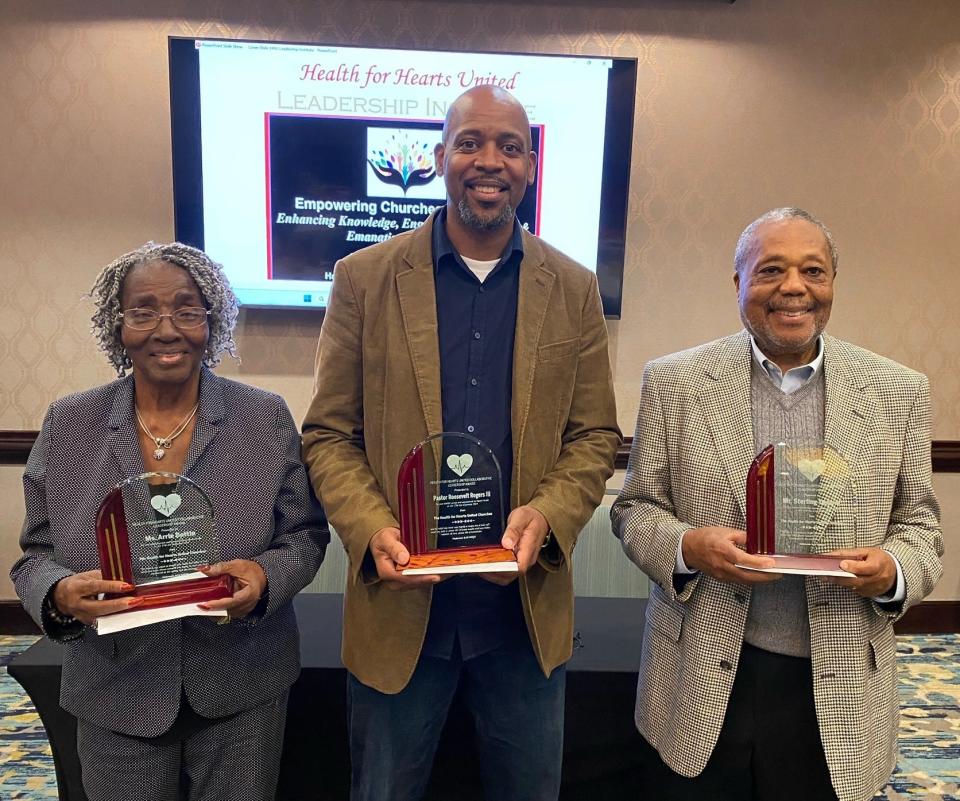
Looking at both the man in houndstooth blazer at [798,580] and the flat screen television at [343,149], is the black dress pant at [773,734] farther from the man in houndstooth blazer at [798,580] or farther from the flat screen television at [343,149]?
the flat screen television at [343,149]

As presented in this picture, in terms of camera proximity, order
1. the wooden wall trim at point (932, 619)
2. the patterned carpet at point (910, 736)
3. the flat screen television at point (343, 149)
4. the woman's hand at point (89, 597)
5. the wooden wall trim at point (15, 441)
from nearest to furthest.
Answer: the woman's hand at point (89, 597) < the patterned carpet at point (910, 736) < the flat screen television at point (343, 149) < the wooden wall trim at point (15, 441) < the wooden wall trim at point (932, 619)

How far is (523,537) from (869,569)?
0.60m

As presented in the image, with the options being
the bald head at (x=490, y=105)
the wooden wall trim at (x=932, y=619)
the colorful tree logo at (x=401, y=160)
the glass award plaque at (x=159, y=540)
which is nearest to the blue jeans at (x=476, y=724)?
the glass award plaque at (x=159, y=540)

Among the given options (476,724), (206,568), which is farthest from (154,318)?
(476,724)

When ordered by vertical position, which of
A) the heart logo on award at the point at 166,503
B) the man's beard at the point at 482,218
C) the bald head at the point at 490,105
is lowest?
the heart logo on award at the point at 166,503

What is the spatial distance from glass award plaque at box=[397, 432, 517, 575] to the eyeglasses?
531mm

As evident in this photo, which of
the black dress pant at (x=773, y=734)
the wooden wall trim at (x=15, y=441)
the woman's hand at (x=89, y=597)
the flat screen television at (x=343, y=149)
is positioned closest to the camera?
the woman's hand at (x=89, y=597)

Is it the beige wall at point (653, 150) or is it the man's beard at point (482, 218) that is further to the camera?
the beige wall at point (653, 150)

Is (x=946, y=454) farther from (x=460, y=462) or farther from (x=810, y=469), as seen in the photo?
(x=460, y=462)

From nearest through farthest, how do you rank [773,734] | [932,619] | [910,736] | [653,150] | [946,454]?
[773,734] < [910,736] < [653,150] < [946,454] < [932,619]

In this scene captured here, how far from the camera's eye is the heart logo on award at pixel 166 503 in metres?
1.25

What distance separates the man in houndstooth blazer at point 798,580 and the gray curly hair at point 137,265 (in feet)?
3.19

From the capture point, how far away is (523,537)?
127cm

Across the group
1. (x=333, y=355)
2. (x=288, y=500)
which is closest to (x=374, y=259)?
(x=333, y=355)
